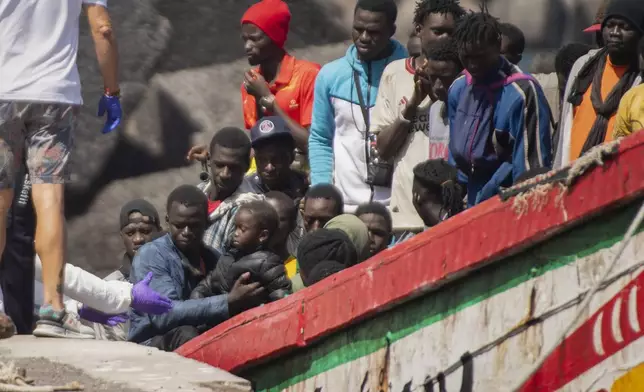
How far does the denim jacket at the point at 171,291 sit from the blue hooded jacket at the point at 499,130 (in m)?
1.24

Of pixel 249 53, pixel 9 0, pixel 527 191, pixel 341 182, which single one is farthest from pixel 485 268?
pixel 249 53

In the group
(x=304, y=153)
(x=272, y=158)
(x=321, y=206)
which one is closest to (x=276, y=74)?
(x=304, y=153)

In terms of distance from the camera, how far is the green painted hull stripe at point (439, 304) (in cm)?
531

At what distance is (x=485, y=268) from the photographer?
18.0 feet

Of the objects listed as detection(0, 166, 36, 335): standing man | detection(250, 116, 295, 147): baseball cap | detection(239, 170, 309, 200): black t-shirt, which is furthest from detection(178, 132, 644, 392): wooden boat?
detection(250, 116, 295, 147): baseball cap

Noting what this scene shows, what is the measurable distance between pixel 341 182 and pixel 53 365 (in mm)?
3183

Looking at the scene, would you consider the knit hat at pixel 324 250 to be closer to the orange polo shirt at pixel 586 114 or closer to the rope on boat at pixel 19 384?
the orange polo shirt at pixel 586 114

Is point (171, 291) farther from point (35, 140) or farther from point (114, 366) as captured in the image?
point (114, 366)

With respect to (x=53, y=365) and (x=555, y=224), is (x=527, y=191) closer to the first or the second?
(x=555, y=224)

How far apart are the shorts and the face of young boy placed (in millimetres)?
1222

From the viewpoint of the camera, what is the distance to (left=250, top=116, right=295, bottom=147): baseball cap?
866 cm

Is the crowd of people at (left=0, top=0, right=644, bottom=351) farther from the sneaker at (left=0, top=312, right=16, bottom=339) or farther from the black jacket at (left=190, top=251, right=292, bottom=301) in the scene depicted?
the sneaker at (left=0, top=312, right=16, bottom=339)

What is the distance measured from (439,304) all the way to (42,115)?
189cm

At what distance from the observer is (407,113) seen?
27.1 feet
